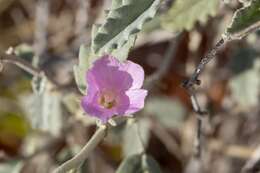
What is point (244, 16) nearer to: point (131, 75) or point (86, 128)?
point (131, 75)

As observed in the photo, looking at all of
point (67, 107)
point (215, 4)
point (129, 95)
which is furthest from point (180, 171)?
point (129, 95)

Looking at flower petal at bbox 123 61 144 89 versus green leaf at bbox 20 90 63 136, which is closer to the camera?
flower petal at bbox 123 61 144 89

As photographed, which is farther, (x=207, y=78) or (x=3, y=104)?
(x=3, y=104)

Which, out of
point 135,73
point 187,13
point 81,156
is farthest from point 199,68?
point 187,13

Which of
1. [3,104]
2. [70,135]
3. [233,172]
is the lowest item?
[233,172]

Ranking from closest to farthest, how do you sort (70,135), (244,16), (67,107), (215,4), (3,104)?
(244,16) → (215,4) → (67,107) → (70,135) → (3,104)

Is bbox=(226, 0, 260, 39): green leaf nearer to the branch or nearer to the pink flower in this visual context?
the pink flower

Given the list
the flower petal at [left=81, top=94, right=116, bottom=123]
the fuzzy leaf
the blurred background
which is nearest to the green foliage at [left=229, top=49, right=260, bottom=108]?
the blurred background

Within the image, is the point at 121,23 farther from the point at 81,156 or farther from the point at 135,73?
the point at 81,156
